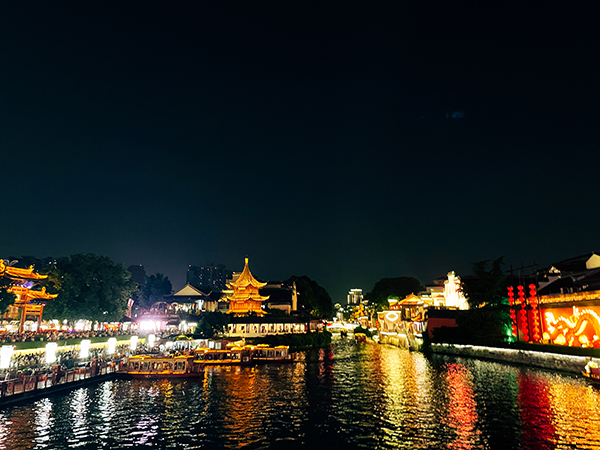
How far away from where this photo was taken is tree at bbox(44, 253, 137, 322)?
67.9 meters

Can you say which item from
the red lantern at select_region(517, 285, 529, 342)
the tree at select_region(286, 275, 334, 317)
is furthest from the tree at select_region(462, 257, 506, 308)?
the tree at select_region(286, 275, 334, 317)

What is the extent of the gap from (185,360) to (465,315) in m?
42.3

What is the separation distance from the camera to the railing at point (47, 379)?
27891mm

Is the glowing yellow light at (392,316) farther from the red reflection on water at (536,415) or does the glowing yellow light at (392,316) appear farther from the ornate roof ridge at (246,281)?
the red reflection on water at (536,415)

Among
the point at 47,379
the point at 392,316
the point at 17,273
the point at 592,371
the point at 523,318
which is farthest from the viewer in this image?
the point at 392,316

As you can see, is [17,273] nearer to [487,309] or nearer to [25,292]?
[25,292]

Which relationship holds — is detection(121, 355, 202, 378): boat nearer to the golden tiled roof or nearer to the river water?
the river water

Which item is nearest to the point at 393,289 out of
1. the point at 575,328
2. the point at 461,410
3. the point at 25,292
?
the point at 575,328

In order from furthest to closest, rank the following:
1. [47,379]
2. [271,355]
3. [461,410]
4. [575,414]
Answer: [271,355] → [47,379] → [461,410] → [575,414]

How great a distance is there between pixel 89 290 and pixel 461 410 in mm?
64617

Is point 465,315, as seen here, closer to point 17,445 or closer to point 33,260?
point 17,445

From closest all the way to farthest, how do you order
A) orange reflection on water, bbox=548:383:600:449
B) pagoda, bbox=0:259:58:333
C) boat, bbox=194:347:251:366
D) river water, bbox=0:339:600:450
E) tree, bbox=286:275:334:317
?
orange reflection on water, bbox=548:383:600:449
river water, bbox=0:339:600:450
boat, bbox=194:347:251:366
pagoda, bbox=0:259:58:333
tree, bbox=286:275:334:317

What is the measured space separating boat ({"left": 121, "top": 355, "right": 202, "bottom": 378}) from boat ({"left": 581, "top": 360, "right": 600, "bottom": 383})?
116ft

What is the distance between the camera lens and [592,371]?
33188mm
